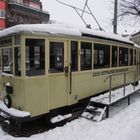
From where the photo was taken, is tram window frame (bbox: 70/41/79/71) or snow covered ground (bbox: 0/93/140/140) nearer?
snow covered ground (bbox: 0/93/140/140)

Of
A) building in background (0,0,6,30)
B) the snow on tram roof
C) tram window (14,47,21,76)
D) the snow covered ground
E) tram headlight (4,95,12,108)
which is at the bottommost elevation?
the snow covered ground

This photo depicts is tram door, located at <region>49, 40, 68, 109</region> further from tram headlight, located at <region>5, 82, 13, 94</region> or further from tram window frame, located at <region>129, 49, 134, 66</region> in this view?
tram window frame, located at <region>129, 49, 134, 66</region>

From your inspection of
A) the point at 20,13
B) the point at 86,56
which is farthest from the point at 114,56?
the point at 20,13

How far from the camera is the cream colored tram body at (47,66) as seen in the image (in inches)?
244

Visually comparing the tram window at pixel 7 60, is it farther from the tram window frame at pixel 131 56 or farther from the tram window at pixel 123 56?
the tram window frame at pixel 131 56

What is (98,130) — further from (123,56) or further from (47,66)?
(123,56)

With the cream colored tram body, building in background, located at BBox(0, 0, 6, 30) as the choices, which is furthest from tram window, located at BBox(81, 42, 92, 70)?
building in background, located at BBox(0, 0, 6, 30)

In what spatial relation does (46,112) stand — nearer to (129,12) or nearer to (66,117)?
(66,117)

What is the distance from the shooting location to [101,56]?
8805 mm

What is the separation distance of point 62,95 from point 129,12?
13.0m

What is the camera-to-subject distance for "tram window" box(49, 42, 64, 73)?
6717mm

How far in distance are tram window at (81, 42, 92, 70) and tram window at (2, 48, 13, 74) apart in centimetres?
216

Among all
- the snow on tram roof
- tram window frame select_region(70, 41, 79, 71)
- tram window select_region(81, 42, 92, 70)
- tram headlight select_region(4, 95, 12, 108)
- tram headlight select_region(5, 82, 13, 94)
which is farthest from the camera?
tram window select_region(81, 42, 92, 70)

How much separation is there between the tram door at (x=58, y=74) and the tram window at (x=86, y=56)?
806 mm
